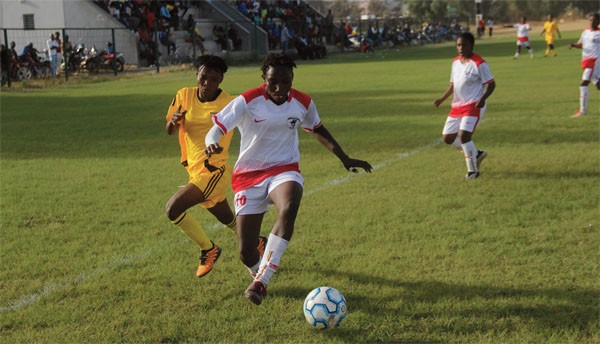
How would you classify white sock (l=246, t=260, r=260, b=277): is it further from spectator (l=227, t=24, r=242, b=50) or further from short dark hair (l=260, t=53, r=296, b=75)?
spectator (l=227, t=24, r=242, b=50)

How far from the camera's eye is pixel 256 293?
438 cm

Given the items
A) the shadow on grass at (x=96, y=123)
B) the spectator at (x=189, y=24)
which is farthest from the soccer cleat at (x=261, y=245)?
the spectator at (x=189, y=24)

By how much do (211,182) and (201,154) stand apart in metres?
0.24

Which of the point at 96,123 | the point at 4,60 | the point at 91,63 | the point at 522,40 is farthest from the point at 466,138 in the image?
the point at 522,40

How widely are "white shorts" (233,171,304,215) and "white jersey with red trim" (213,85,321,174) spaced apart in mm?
127

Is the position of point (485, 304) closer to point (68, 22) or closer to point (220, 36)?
point (220, 36)

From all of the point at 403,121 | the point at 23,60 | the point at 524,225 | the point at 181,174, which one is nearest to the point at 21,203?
the point at 181,174

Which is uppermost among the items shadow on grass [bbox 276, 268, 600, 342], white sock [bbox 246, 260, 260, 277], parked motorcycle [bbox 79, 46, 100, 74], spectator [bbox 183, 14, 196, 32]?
spectator [bbox 183, 14, 196, 32]

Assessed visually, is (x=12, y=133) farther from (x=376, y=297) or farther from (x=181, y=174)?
(x=376, y=297)

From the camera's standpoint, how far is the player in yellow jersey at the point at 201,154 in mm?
5293

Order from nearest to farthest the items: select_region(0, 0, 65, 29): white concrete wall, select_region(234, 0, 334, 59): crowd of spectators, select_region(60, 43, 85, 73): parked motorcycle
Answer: select_region(60, 43, 85, 73): parked motorcycle → select_region(0, 0, 65, 29): white concrete wall → select_region(234, 0, 334, 59): crowd of spectators

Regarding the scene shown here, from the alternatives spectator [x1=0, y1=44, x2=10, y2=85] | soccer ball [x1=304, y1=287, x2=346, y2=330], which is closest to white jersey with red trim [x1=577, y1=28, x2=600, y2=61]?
soccer ball [x1=304, y1=287, x2=346, y2=330]

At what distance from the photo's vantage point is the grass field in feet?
14.4

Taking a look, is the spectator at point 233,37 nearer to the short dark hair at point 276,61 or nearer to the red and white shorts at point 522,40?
the red and white shorts at point 522,40
